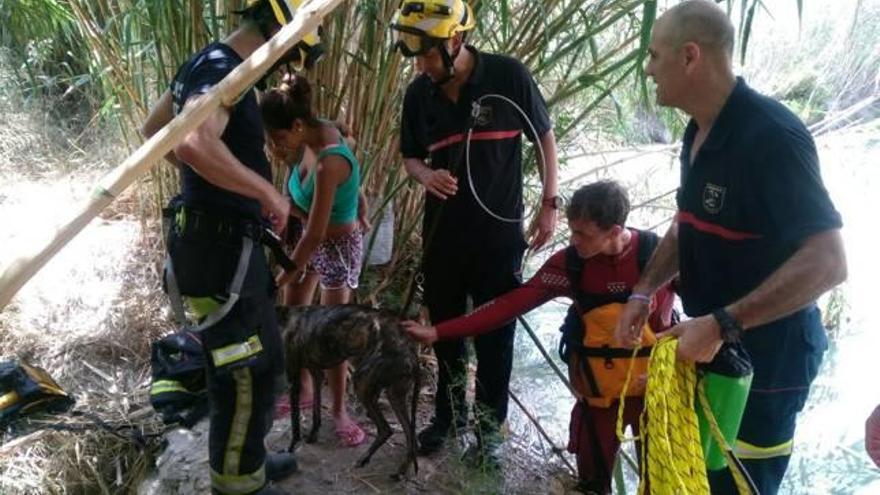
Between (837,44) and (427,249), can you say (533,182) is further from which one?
(837,44)

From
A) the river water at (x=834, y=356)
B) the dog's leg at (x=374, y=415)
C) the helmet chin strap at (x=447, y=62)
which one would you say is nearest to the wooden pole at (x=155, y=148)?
the helmet chin strap at (x=447, y=62)

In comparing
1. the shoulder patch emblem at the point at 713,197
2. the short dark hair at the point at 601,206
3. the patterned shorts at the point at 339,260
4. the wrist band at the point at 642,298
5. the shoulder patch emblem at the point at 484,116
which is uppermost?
the shoulder patch emblem at the point at 484,116

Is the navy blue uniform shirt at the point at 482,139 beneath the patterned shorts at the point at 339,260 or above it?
above

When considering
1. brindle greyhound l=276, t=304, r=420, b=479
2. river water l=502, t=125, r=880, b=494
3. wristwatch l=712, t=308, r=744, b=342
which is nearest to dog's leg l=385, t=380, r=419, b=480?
brindle greyhound l=276, t=304, r=420, b=479

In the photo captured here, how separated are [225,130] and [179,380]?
146 cm

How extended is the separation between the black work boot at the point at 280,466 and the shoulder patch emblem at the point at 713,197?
1655 millimetres

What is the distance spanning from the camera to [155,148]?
48.8 inches

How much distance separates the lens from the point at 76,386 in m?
3.46

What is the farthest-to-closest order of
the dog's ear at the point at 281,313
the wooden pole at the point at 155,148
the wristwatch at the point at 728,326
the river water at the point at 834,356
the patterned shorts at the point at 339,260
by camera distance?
the river water at the point at 834,356
the patterned shorts at the point at 339,260
the dog's ear at the point at 281,313
the wristwatch at the point at 728,326
the wooden pole at the point at 155,148

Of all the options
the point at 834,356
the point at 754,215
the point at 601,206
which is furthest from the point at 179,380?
the point at 834,356

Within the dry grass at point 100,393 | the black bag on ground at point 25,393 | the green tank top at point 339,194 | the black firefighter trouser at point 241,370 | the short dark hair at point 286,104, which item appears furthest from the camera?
the black bag on ground at point 25,393

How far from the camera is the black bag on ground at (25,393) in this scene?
3059mm

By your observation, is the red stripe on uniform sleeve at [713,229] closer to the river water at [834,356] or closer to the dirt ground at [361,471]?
the dirt ground at [361,471]

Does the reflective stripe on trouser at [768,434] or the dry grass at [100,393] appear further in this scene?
the dry grass at [100,393]
